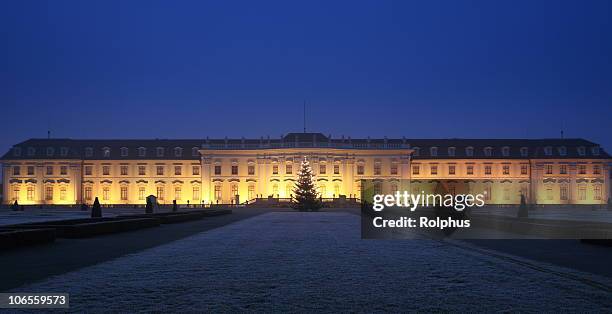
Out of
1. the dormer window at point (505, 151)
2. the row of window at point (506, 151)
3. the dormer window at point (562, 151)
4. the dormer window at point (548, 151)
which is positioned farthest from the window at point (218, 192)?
the dormer window at point (562, 151)

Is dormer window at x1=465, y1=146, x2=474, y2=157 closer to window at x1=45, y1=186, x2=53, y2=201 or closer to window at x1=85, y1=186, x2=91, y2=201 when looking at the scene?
window at x1=85, y1=186, x2=91, y2=201

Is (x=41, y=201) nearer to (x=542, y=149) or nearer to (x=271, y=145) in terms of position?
(x=271, y=145)

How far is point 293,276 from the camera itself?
1165 centimetres

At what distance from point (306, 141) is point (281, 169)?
20.0 ft

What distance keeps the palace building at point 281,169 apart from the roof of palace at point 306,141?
0.15 meters

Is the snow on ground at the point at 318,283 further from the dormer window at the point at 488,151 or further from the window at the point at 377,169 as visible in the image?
the dormer window at the point at 488,151

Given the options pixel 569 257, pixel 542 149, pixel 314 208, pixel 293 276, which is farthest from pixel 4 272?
pixel 542 149

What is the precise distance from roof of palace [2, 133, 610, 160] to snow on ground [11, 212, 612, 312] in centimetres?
7520

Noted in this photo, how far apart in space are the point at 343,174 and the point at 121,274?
256ft

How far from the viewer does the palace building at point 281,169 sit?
89.4 m

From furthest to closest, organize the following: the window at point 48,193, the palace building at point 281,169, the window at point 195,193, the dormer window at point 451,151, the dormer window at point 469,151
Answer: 1. the dormer window at point 469,151
2. the dormer window at point 451,151
3. the window at point 195,193
4. the window at point 48,193
5. the palace building at point 281,169

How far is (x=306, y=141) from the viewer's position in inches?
3602

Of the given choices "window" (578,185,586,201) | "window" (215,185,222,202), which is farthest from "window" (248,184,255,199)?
"window" (578,185,586,201)

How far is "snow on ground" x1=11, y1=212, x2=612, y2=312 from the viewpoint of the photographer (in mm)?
8859
